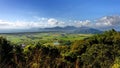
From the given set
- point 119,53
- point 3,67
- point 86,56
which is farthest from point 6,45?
point 3,67

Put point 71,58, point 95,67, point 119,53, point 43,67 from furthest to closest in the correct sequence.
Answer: point 71,58 < point 119,53 < point 95,67 < point 43,67

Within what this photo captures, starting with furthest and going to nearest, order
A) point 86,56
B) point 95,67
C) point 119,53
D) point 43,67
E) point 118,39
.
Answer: point 118,39
point 119,53
point 86,56
point 95,67
point 43,67

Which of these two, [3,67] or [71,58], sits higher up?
[3,67]

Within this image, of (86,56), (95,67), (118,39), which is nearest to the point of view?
(95,67)

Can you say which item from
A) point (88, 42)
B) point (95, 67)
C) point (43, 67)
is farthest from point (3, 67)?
point (88, 42)

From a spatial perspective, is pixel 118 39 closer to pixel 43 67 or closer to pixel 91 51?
pixel 91 51

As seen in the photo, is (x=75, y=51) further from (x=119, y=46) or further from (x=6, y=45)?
(x=6, y=45)

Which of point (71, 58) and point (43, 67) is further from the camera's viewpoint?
point (71, 58)

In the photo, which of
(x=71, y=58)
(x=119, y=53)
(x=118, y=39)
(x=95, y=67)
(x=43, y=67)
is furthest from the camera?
(x=118, y=39)

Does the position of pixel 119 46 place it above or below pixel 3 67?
below
